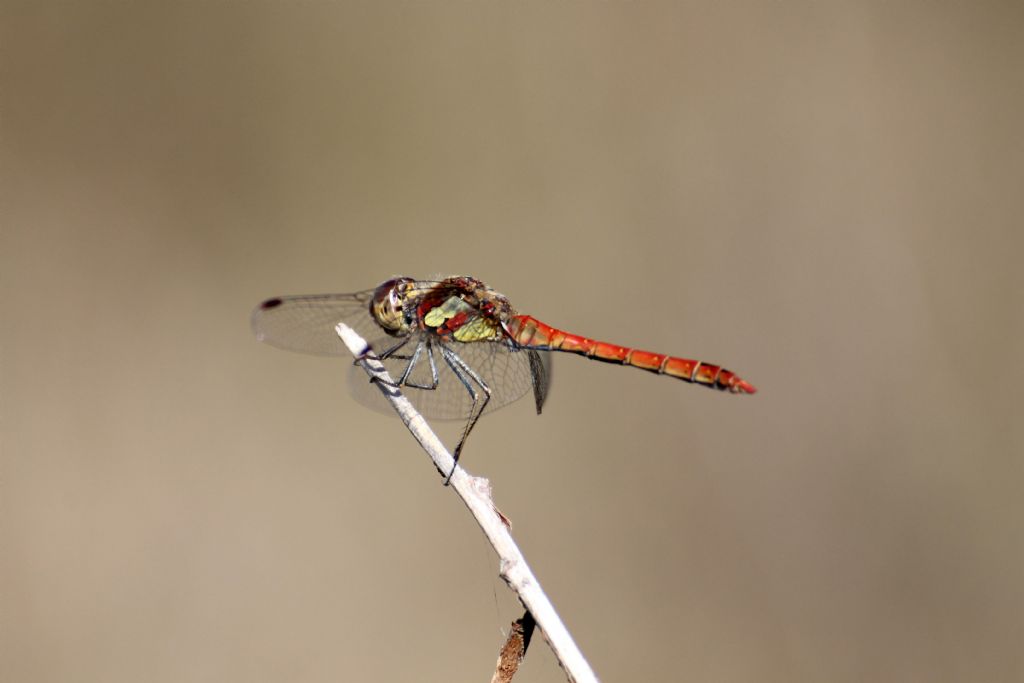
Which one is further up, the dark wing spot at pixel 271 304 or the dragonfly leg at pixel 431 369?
the dark wing spot at pixel 271 304

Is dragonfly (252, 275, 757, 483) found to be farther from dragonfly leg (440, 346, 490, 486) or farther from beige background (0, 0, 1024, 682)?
beige background (0, 0, 1024, 682)

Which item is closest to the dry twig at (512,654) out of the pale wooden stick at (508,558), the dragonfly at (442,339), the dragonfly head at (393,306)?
the pale wooden stick at (508,558)

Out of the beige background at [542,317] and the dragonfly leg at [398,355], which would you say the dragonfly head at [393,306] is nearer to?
the dragonfly leg at [398,355]

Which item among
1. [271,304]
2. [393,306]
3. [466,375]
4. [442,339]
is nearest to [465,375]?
[466,375]

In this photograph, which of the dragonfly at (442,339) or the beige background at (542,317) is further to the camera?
the beige background at (542,317)

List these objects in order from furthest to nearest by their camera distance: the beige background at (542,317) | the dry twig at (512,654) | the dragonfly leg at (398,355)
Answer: the beige background at (542,317) → the dragonfly leg at (398,355) → the dry twig at (512,654)

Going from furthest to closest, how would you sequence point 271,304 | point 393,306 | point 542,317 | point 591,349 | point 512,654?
1. point 542,317
2. point 591,349
3. point 271,304
4. point 393,306
5. point 512,654

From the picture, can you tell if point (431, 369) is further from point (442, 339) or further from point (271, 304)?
point (271, 304)
